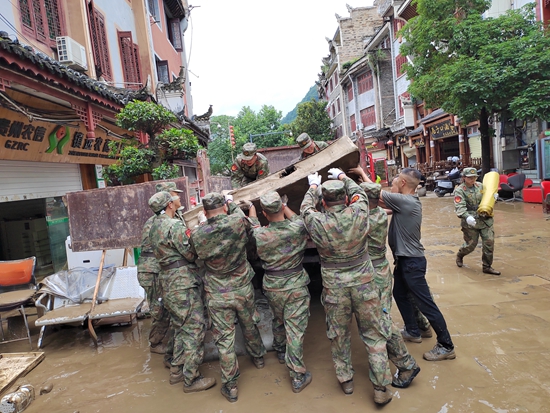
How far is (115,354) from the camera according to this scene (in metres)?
4.66

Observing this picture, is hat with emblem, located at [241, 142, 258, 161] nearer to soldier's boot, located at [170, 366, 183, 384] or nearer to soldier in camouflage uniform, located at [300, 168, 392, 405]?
soldier in camouflage uniform, located at [300, 168, 392, 405]

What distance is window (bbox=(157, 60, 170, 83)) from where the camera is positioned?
14.9 metres

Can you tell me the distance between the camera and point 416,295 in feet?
12.4

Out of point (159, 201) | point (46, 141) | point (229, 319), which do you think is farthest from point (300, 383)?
point (46, 141)

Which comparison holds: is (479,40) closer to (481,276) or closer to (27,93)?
(481,276)

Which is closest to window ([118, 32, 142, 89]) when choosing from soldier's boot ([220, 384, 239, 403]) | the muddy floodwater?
the muddy floodwater

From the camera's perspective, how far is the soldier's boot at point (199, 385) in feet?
12.1

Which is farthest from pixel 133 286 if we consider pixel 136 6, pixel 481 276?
pixel 136 6

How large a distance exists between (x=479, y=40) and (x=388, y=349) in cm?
1224

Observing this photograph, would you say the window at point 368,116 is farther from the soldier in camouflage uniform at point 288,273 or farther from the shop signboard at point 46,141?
the soldier in camouflage uniform at point 288,273

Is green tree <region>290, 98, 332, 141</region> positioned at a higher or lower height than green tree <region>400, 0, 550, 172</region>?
higher

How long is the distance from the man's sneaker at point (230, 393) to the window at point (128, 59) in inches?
404

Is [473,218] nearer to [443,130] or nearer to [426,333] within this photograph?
[426,333]

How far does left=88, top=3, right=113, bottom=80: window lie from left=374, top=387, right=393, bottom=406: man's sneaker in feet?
31.1
